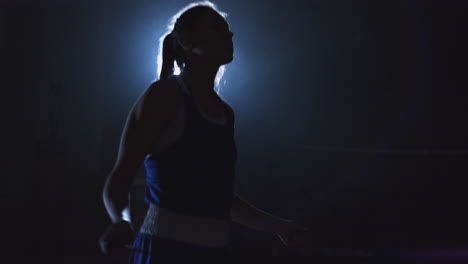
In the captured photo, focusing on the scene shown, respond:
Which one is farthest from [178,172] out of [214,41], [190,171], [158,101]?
[214,41]

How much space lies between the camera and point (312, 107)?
17.9 feet

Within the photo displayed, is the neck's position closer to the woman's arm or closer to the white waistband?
the woman's arm

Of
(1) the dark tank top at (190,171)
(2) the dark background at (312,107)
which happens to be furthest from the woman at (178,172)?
(2) the dark background at (312,107)

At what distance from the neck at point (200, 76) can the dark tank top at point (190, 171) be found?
0.21 feet

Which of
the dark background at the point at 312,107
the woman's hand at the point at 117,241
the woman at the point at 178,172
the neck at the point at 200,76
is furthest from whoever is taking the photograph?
the dark background at the point at 312,107

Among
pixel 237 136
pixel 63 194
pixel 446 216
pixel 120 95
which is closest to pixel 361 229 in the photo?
pixel 446 216

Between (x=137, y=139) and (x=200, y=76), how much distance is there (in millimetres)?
237

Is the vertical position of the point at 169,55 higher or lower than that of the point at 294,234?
higher

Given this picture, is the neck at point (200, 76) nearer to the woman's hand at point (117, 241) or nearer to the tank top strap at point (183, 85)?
the tank top strap at point (183, 85)

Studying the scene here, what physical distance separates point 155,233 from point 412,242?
3.54 meters

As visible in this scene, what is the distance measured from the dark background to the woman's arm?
3674mm

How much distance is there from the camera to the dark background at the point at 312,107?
190 inches

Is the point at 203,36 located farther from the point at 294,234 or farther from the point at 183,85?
the point at 294,234

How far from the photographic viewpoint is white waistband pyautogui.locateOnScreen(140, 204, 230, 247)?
921 millimetres
